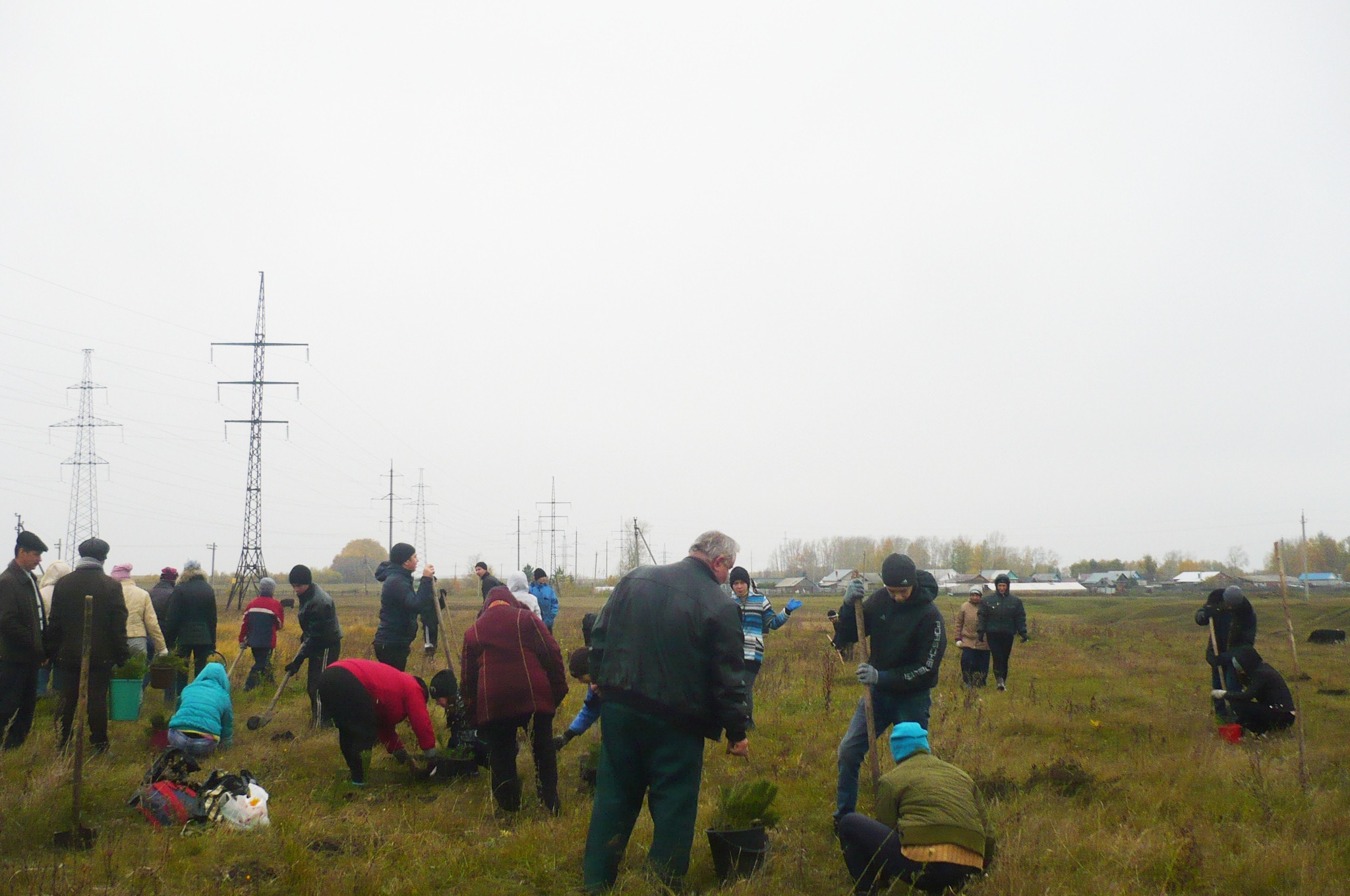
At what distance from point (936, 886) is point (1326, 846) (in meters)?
3.20

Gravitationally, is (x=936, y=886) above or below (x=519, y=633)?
below

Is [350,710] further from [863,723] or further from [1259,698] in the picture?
[1259,698]

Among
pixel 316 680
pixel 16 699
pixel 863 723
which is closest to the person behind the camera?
pixel 863 723

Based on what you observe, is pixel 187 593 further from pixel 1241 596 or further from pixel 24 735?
pixel 1241 596

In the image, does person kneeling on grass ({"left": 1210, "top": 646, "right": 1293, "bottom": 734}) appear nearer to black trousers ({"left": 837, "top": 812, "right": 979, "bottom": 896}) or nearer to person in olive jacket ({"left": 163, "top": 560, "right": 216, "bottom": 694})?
black trousers ({"left": 837, "top": 812, "right": 979, "bottom": 896})

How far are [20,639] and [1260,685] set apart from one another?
11.4 metres

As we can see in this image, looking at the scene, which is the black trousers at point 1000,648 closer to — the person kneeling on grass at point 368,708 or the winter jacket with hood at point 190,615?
the person kneeling on grass at point 368,708

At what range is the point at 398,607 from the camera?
9.73 m

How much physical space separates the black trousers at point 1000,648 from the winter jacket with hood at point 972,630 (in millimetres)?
91

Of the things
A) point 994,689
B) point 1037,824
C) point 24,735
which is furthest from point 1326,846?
point 24,735

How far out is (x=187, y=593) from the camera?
10.6 metres

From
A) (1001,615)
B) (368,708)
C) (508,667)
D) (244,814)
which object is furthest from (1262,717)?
(244,814)

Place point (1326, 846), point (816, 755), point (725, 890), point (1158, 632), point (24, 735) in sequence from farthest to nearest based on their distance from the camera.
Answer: point (1158, 632) < point (816, 755) < point (24, 735) < point (1326, 846) < point (725, 890)

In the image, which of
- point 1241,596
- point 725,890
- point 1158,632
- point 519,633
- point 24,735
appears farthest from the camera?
point 1158,632
